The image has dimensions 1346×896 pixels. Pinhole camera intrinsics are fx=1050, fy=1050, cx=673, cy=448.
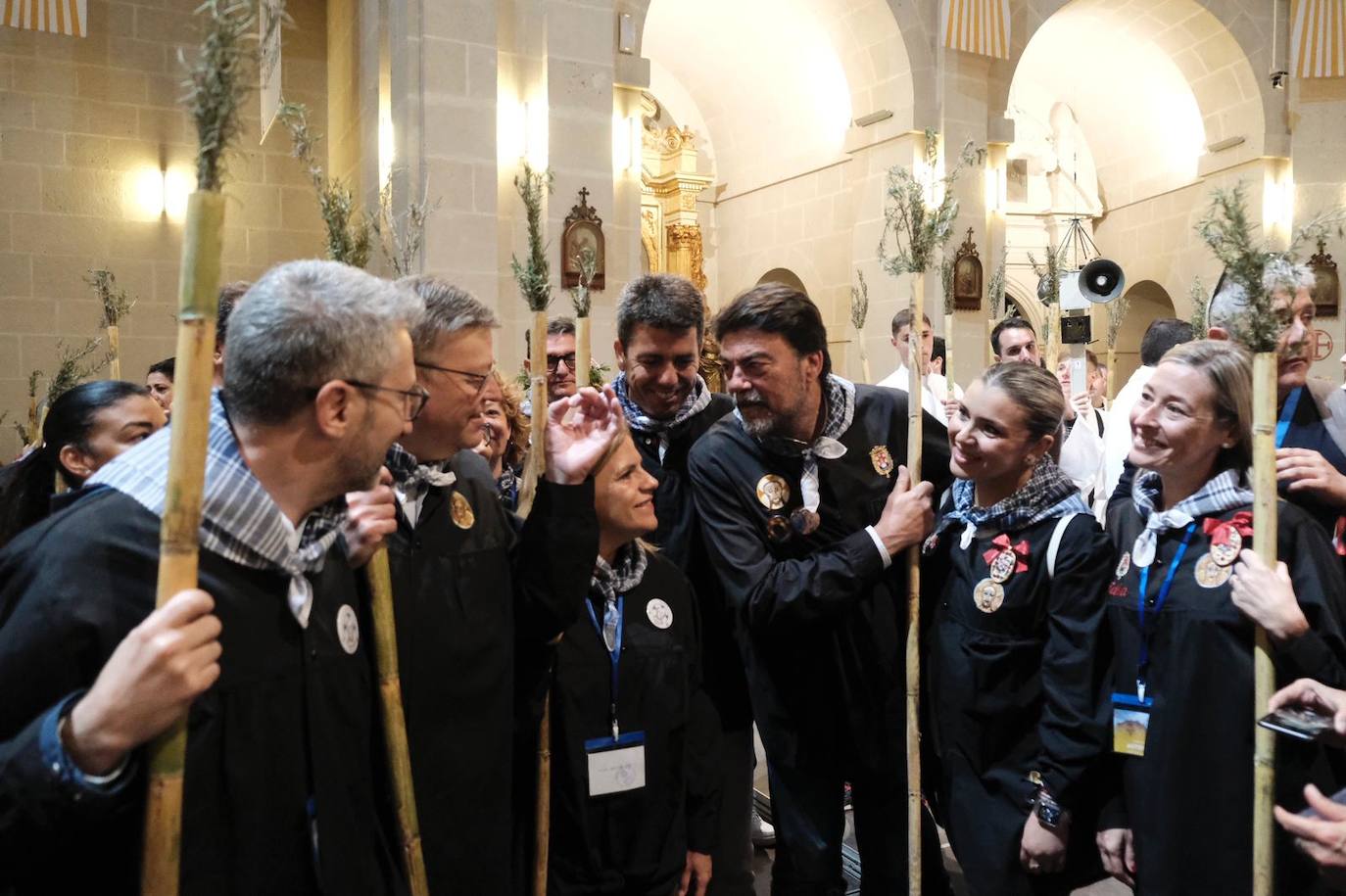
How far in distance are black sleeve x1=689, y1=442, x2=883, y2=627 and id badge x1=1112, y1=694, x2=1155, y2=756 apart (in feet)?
2.03

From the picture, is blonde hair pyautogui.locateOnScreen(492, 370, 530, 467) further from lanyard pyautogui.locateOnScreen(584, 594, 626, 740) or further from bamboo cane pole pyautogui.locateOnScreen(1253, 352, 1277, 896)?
bamboo cane pole pyautogui.locateOnScreen(1253, 352, 1277, 896)

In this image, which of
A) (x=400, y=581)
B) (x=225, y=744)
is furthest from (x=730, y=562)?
(x=225, y=744)

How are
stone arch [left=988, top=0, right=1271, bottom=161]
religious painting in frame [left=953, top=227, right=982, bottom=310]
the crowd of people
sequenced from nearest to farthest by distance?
the crowd of people < religious painting in frame [left=953, top=227, right=982, bottom=310] < stone arch [left=988, top=0, right=1271, bottom=161]

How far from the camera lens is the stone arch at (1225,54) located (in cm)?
1204

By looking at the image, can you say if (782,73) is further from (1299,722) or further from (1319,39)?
(1299,722)

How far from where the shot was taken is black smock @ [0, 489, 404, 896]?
1312 mm

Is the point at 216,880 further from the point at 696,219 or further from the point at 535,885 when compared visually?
the point at 696,219

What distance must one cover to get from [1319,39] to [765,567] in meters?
12.3

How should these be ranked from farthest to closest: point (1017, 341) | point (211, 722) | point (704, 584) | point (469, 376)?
point (1017, 341) < point (704, 584) < point (469, 376) < point (211, 722)

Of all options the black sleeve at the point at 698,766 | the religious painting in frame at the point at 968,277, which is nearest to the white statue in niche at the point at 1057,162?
the religious painting in frame at the point at 968,277

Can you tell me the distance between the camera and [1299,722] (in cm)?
202

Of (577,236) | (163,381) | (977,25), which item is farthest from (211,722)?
(977,25)

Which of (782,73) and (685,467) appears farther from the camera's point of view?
(782,73)

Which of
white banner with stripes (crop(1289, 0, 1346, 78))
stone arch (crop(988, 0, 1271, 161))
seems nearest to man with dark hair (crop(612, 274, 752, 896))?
stone arch (crop(988, 0, 1271, 161))
